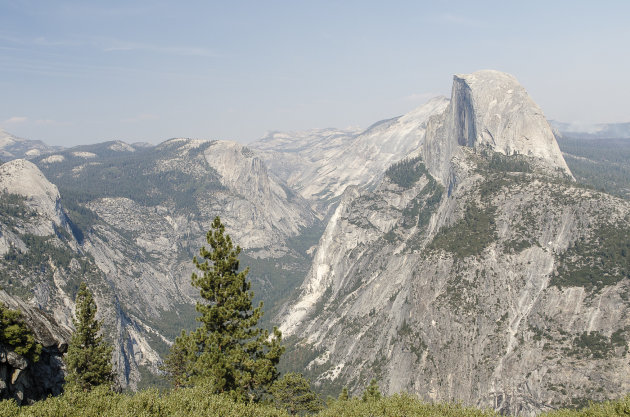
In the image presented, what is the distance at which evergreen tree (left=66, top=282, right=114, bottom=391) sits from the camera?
51781 millimetres

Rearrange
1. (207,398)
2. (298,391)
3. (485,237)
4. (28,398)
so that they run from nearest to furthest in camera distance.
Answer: (207,398) < (28,398) < (298,391) < (485,237)

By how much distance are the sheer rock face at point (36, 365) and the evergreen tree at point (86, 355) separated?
1.47 m

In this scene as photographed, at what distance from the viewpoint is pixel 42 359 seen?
47.7 metres

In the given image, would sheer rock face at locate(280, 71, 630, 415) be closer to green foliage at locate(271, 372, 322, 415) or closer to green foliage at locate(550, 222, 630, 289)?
green foliage at locate(550, 222, 630, 289)

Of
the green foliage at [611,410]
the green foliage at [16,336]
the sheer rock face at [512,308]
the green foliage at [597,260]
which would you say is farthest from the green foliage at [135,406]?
the green foliage at [597,260]

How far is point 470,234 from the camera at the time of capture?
15312 centimetres

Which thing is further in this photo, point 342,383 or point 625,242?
point 342,383

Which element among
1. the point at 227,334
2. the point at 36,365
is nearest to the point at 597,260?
the point at 227,334

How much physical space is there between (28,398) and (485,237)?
134543mm

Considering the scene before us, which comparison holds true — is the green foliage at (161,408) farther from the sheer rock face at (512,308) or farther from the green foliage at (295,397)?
the sheer rock face at (512,308)

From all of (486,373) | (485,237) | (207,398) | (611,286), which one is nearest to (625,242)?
(611,286)

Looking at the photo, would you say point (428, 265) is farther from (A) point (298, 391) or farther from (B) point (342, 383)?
(A) point (298, 391)

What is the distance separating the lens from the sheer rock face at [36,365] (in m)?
37.9

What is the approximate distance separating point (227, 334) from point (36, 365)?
20997 mm
